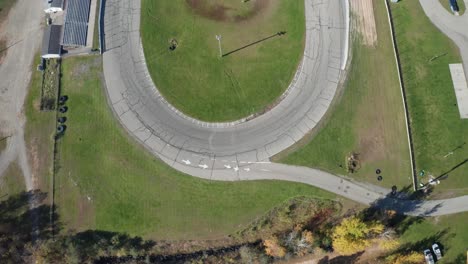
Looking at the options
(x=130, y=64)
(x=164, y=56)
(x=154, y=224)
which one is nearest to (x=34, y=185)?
(x=154, y=224)

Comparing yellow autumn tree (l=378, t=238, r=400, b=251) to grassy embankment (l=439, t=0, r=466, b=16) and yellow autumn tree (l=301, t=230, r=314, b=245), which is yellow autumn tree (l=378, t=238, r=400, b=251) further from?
grassy embankment (l=439, t=0, r=466, b=16)

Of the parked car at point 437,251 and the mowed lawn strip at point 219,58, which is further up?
the mowed lawn strip at point 219,58

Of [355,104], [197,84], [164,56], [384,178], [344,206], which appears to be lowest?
[344,206]

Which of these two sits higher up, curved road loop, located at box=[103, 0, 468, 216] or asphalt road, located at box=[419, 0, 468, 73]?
asphalt road, located at box=[419, 0, 468, 73]

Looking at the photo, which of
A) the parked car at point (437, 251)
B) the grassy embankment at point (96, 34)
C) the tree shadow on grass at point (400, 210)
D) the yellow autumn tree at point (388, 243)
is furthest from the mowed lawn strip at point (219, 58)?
the parked car at point (437, 251)

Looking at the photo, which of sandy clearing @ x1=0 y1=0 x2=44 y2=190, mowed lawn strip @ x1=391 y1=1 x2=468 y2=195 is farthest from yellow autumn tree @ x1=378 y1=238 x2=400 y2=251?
sandy clearing @ x1=0 y1=0 x2=44 y2=190

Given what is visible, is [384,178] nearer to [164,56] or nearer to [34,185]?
[164,56]

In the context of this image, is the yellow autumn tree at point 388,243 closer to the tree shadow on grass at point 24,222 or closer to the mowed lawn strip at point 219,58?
the mowed lawn strip at point 219,58
